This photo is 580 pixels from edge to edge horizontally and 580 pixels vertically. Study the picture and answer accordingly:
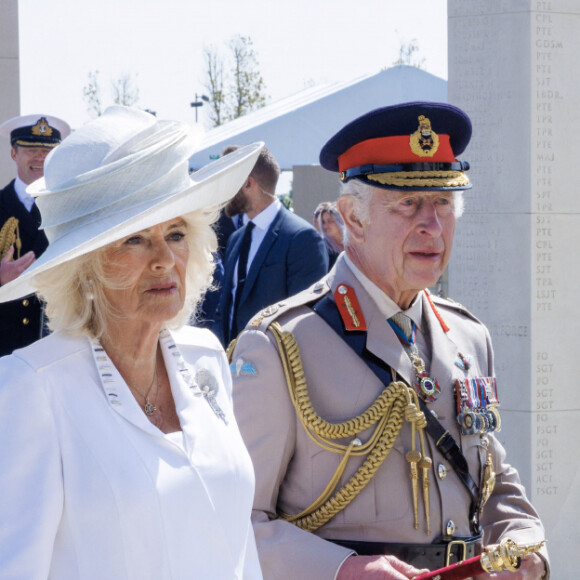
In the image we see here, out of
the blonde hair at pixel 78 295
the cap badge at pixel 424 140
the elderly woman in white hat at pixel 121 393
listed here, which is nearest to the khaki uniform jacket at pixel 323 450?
the elderly woman in white hat at pixel 121 393

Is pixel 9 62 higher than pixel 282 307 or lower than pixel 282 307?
higher

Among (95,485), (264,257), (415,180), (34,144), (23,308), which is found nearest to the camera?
(95,485)

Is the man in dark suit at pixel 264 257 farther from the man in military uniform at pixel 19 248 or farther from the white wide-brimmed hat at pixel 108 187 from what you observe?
the white wide-brimmed hat at pixel 108 187

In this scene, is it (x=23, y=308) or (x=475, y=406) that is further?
(x=23, y=308)

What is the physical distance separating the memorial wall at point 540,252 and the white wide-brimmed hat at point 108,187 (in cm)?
373

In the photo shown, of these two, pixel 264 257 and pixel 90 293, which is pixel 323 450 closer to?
pixel 90 293

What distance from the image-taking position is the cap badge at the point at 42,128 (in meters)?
5.95

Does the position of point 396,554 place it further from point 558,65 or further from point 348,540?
point 558,65

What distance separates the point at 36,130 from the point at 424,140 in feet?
12.0

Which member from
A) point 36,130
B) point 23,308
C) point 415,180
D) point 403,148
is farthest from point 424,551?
point 36,130

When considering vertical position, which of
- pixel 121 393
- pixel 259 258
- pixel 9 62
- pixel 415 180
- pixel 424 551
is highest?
pixel 9 62

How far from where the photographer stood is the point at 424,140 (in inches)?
111

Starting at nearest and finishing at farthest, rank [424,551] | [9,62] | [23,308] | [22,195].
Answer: [424,551]
[23,308]
[22,195]
[9,62]

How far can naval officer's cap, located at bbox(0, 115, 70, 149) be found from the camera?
5.92 meters
